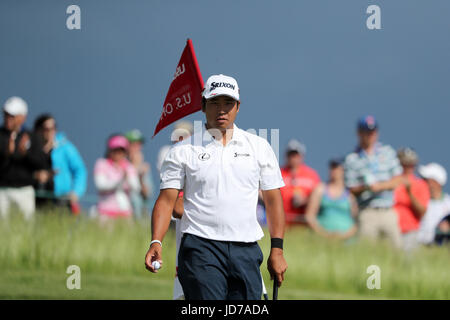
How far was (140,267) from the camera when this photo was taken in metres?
12.7

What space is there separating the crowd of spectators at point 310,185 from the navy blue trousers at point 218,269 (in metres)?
6.10

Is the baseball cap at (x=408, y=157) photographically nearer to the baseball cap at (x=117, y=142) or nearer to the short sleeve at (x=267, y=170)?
the baseball cap at (x=117, y=142)

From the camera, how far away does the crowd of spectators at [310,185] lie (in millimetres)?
11281

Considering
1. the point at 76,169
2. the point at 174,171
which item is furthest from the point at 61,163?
the point at 174,171

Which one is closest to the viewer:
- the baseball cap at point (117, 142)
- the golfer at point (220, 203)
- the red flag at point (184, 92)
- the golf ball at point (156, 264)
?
the golf ball at point (156, 264)

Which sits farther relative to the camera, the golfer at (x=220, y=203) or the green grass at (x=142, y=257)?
the green grass at (x=142, y=257)

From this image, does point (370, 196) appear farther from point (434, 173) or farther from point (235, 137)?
point (235, 137)

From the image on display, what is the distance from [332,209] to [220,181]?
267 inches

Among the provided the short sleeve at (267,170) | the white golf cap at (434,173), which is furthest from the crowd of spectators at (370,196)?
the short sleeve at (267,170)

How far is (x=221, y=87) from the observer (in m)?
5.38
